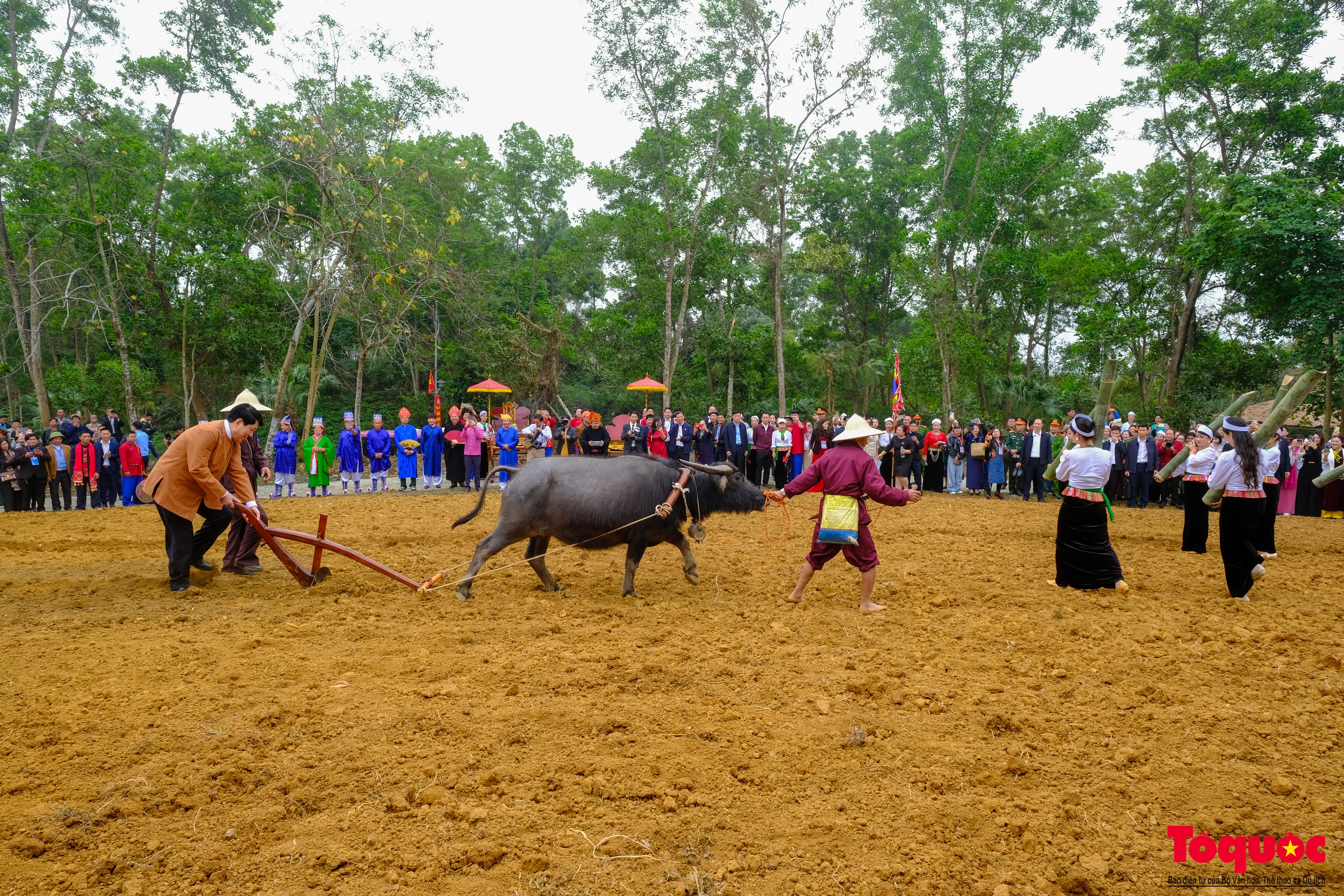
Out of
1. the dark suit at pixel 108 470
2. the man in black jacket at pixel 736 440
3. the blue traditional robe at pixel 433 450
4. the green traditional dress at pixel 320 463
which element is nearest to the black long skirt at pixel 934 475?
the man in black jacket at pixel 736 440

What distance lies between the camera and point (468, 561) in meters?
9.11

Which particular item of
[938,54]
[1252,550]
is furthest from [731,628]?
[938,54]

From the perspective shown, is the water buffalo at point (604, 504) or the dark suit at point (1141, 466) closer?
the water buffalo at point (604, 504)

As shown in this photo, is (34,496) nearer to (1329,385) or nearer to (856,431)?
(856,431)

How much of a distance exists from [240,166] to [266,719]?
74.0 feet

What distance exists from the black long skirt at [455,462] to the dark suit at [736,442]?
6.06 m

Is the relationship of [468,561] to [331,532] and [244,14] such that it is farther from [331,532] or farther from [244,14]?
[244,14]

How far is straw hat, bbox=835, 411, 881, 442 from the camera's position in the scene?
688cm

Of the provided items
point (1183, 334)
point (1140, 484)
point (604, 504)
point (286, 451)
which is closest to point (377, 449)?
point (286, 451)

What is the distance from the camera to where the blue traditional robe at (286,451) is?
51.0 feet

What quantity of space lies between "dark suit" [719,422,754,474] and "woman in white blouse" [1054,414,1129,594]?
10424 mm

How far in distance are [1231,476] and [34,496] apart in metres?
18.6

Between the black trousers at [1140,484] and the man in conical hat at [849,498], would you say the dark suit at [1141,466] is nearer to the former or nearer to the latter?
the black trousers at [1140,484]

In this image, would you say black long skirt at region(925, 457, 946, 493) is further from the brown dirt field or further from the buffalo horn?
the buffalo horn
